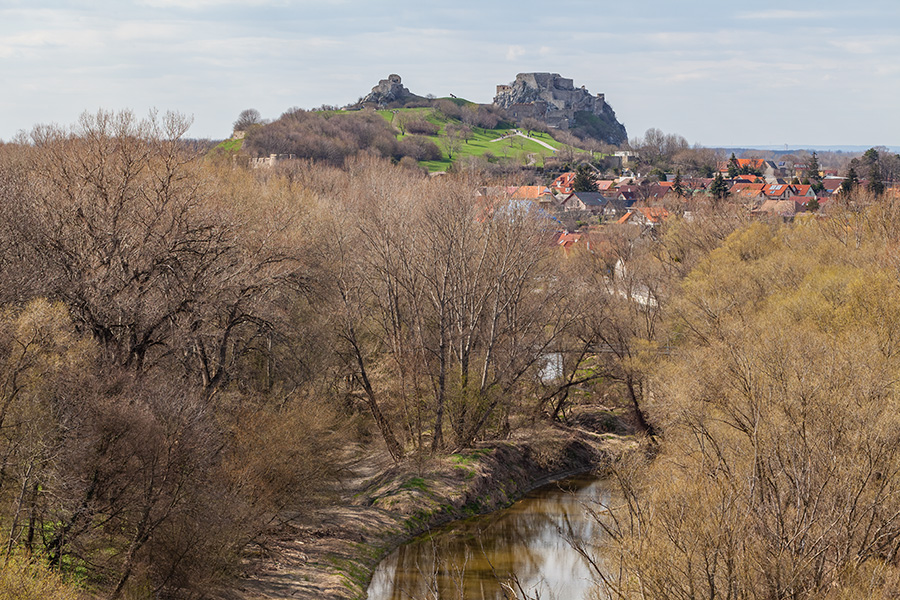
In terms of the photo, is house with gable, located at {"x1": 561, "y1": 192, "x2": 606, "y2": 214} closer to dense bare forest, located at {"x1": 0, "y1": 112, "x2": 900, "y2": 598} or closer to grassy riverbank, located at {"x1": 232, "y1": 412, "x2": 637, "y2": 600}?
dense bare forest, located at {"x1": 0, "y1": 112, "x2": 900, "y2": 598}

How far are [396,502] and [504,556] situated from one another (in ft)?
14.5

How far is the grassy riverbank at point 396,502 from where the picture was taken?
2034 centimetres

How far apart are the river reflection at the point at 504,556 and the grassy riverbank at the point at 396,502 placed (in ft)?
2.19

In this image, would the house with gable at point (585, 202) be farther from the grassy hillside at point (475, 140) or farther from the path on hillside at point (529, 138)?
the path on hillside at point (529, 138)

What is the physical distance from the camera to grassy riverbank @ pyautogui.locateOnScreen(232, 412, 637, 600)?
20344mm

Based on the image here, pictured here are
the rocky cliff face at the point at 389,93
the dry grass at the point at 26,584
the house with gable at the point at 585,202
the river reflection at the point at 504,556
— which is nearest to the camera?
the dry grass at the point at 26,584

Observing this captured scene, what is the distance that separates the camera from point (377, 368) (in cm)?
3306

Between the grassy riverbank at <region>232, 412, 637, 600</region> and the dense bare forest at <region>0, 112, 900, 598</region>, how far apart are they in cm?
99

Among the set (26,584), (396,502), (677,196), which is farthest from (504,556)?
(677,196)

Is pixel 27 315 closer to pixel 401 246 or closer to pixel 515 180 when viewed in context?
pixel 401 246

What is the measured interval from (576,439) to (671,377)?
9.92 metres

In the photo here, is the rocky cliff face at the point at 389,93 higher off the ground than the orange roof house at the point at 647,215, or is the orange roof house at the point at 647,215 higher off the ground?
the rocky cliff face at the point at 389,93

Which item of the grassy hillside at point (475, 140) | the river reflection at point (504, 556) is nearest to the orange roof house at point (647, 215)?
the river reflection at point (504, 556)

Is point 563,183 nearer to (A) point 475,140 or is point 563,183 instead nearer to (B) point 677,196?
(A) point 475,140
